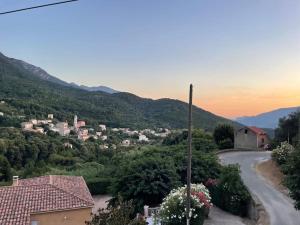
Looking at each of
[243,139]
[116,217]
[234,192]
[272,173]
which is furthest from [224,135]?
[116,217]

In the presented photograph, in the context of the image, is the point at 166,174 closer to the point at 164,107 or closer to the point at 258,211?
the point at 258,211

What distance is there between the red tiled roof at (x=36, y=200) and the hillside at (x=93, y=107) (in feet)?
256

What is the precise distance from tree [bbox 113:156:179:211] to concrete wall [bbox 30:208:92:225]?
94.5 inches

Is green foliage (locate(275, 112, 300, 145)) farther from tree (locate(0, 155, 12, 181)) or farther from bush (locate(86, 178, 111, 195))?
tree (locate(0, 155, 12, 181))

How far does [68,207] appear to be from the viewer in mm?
21281

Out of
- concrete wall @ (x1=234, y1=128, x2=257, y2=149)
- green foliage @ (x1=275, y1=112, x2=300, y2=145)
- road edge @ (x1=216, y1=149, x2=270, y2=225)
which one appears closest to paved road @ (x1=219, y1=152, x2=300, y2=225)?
road edge @ (x1=216, y1=149, x2=270, y2=225)

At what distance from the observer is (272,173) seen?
31.1 metres

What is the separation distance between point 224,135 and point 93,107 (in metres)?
87.3

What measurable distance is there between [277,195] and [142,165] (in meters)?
9.29

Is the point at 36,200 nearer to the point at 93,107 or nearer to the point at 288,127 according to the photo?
the point at 288,127

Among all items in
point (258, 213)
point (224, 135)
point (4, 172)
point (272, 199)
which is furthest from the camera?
point (224, 135)

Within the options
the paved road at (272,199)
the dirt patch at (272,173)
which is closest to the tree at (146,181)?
the paved road at (272,199)

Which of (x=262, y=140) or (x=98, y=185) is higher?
(x=262, y=140)

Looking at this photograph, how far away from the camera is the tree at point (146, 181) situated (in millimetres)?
22062
